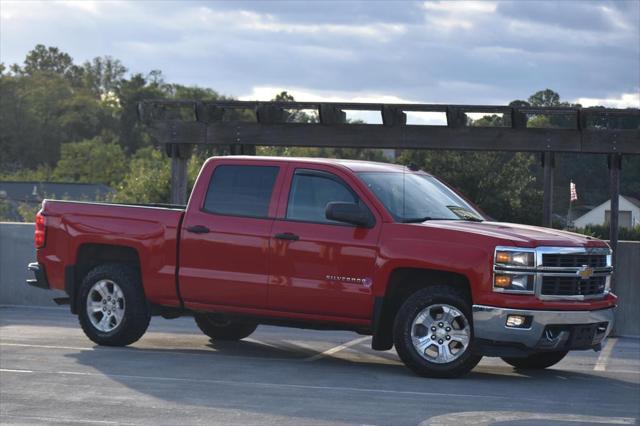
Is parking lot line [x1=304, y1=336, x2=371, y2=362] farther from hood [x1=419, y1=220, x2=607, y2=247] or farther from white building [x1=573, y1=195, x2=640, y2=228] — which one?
white building [x1=573, y1=195, x2=640, y2=228]

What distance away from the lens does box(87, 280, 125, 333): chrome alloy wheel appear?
498 inches

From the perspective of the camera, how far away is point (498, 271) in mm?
10508

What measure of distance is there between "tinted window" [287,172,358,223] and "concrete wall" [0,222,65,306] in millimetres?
7455

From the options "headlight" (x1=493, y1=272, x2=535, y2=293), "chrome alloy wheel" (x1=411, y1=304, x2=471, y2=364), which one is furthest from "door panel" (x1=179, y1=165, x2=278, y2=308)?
"headlight" (x1=493, y1=272, x2=535, y2=293)

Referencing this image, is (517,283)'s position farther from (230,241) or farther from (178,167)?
(178,167)

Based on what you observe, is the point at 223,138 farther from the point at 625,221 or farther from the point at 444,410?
the point at 444,410

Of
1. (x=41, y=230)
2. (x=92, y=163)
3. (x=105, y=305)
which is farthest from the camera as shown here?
(x=92, y=163)

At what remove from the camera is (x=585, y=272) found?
10789 millimetres

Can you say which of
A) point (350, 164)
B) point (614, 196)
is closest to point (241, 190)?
point (350, 164)

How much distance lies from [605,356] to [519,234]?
3.42 meters

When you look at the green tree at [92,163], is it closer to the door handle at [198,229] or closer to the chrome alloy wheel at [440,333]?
the door handle at [198,229]

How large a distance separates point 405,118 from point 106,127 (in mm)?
97325

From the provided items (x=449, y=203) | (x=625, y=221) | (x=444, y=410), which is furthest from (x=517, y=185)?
(x=444, y=410)

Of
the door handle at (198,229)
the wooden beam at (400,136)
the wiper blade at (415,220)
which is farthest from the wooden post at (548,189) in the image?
the door handle at (198,229)
